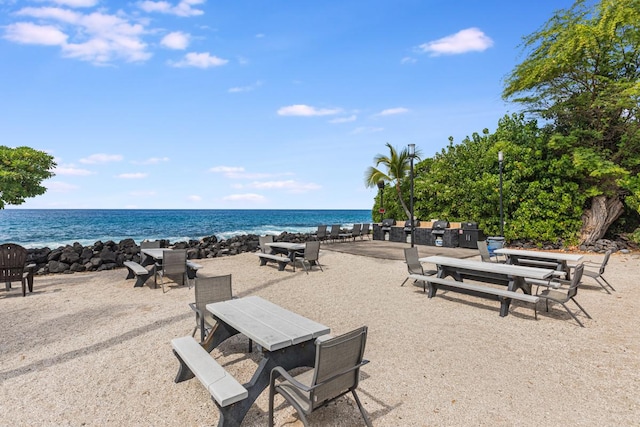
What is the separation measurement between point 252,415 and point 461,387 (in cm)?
200

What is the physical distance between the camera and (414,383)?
3.20 metres

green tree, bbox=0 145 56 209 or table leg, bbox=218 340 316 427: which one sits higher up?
green tree, bbox=0 145 56 209

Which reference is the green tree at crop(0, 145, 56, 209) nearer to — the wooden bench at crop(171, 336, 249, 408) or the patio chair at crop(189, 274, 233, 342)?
the patio chair at crop(189, 274, 233, 342)

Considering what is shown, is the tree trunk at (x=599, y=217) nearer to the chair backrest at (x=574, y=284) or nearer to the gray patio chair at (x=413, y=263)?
the gray patio chair at (x=413, y=263)

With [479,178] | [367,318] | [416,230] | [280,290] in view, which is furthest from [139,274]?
[479,178]

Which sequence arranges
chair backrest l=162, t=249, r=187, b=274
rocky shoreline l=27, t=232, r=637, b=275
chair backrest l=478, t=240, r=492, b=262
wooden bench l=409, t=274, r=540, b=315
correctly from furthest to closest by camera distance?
rocky shoreline l=27, t=232, r=637, b=275
chair backrest l=478, t=240, r=492, b=262
chair backrest l=162, t=249, r=187, b=274
wooden bench l=409, t=274, r=540, b=315

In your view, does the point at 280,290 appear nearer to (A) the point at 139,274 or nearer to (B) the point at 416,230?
(A) the point at 139,274

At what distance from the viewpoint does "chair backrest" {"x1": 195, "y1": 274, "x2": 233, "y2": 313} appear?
13.6 feet

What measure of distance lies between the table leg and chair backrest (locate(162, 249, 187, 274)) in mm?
5200

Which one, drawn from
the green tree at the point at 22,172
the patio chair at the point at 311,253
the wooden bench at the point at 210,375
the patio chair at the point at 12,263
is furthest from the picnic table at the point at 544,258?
the green tree at the point at 22,172

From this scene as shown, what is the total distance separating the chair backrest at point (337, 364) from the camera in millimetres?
2174


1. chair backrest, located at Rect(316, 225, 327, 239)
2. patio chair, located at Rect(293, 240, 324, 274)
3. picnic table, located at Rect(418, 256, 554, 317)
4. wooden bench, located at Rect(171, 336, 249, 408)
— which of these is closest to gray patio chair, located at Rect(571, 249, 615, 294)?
picnic table, located at Rect(418, 256, 554, 317)

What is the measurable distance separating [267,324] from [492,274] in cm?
468

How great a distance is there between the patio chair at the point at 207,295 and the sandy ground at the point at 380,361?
0.43m
